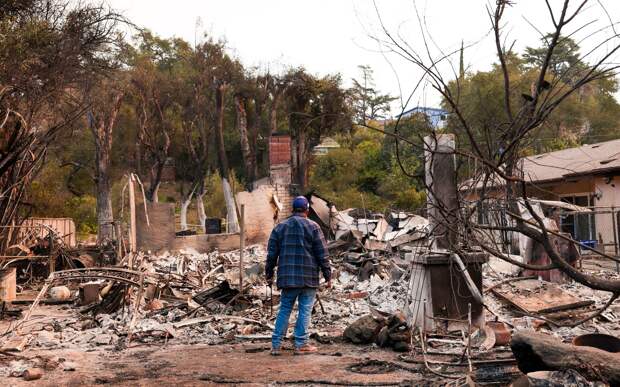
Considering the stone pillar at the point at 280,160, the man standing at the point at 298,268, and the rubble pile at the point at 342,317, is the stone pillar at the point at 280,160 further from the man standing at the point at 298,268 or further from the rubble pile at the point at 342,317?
the man standing at the point at 298,268

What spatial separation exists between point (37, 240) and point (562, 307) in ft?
43.6

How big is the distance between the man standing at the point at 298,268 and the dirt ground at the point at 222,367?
0.26 metres

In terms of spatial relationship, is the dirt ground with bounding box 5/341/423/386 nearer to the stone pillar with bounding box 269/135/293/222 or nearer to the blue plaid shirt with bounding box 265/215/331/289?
the blue plaid shirt with bounding box 265/215/331/289

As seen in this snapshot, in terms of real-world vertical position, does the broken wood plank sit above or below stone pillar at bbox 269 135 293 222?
below

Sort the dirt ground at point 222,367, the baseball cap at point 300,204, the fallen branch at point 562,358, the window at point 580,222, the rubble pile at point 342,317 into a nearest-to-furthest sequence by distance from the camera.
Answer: the fallen branch at point 562,358 < the dirt ground at point 222,367 < the rubble pile at point 342,317 < the baseball cap at point 300,204 < the window at point 580,222

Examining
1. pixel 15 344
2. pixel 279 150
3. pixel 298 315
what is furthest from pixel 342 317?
pixel 279 150

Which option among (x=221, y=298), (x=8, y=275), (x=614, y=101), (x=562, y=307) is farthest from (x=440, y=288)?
(x=614, y=101)

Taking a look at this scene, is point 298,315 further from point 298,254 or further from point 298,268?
point 298,254

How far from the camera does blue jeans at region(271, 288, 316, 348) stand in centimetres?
792

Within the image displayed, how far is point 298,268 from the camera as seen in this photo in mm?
8062

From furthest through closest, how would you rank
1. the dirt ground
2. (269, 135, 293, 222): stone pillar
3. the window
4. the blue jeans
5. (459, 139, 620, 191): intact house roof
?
(269, 135, 293, 222): stone pillar → the window → (459, 139, 620, 191): intact house roof → the blue jeans → the dirt ground

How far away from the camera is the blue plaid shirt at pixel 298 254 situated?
316 inches

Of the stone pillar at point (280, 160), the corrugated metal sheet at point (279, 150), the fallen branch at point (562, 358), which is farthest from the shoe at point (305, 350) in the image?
the corrugated metal sheet at point (279, 150)

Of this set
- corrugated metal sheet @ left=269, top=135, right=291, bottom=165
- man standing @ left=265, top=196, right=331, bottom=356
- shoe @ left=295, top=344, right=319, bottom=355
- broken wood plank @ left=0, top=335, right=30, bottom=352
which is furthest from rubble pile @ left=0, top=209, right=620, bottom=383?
corrugated metal sheet @ left=269, top=135, right=291, bottom=165
